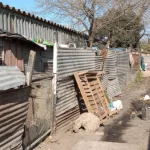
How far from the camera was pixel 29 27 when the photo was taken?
965 cm

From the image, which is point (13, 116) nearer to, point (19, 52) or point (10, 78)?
point (10, 78)

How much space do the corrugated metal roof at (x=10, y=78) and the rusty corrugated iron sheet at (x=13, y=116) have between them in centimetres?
12

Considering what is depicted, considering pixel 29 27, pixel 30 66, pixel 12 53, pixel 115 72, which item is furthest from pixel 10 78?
pixel 115 72

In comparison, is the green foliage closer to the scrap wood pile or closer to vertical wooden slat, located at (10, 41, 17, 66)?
the scrap wood pile

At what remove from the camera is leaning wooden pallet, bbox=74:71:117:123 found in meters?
9.20

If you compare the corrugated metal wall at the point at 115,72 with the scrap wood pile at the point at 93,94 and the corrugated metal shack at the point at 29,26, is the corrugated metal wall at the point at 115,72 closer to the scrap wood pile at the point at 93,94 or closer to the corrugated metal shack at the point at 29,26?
the corrugated metal shack at the point at 29,26

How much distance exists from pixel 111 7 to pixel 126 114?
23.2 ft

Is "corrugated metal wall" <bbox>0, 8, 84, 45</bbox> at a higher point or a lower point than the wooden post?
higher

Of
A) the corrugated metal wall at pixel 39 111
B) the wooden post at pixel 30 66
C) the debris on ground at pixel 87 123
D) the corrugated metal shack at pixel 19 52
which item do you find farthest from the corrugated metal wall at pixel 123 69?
the wooden post at pixel 30 66

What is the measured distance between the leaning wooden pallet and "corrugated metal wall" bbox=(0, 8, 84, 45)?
6.49 feet

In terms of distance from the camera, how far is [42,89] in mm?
6996

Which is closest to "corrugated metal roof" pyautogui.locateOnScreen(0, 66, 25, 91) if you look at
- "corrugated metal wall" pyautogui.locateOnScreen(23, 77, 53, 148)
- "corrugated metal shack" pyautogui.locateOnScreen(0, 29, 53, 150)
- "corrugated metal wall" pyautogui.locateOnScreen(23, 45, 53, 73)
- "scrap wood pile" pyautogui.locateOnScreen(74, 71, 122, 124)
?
"corrugated metal shack" pyautogui.locateOnScreen(0, 29, 53, 150)

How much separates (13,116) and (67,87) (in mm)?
3631

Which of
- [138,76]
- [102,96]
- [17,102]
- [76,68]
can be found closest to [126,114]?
[102,96]
